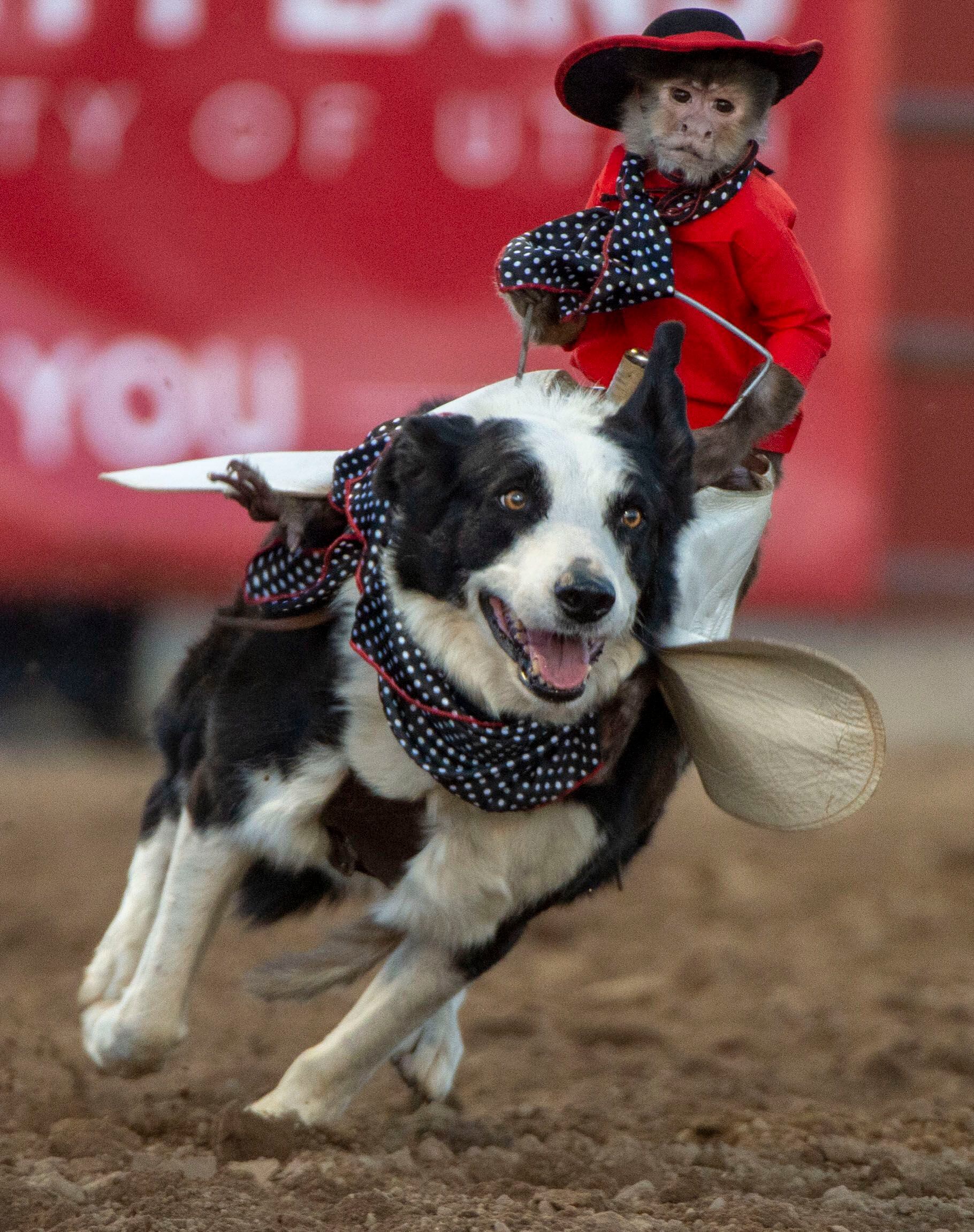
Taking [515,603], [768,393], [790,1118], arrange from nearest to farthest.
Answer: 1. [515,603]
2. [768,393]
3. [790,1118]

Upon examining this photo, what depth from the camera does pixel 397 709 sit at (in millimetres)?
2961

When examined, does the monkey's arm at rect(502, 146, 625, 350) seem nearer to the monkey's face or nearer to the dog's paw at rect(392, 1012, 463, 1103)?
the monkey's face

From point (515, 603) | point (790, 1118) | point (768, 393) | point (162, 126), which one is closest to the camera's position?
point (515, 603)

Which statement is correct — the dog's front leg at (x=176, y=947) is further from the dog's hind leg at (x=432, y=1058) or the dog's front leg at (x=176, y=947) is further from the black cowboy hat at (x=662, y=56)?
the black cowboy hat at (x=662, y=56)

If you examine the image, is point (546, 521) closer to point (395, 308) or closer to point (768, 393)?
point (768, 393)

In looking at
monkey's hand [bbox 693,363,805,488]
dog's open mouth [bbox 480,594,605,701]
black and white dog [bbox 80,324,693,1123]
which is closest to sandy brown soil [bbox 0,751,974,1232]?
black and white dog [bbox 80,324,693,1123]

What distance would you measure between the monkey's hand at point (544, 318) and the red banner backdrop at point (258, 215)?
3.26 meters

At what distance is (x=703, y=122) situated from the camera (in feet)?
9.75

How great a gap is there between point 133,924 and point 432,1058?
2.10 feet

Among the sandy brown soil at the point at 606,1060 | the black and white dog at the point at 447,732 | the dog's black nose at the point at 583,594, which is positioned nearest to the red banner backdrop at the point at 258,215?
the sandy brown soil at the point at 606,1060

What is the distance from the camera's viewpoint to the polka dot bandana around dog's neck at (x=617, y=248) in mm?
2982

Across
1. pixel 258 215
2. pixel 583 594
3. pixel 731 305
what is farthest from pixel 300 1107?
pixel 258 215

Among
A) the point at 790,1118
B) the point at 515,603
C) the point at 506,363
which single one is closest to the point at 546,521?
the point at 515,603

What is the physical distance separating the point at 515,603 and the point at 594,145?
405 centimetres
